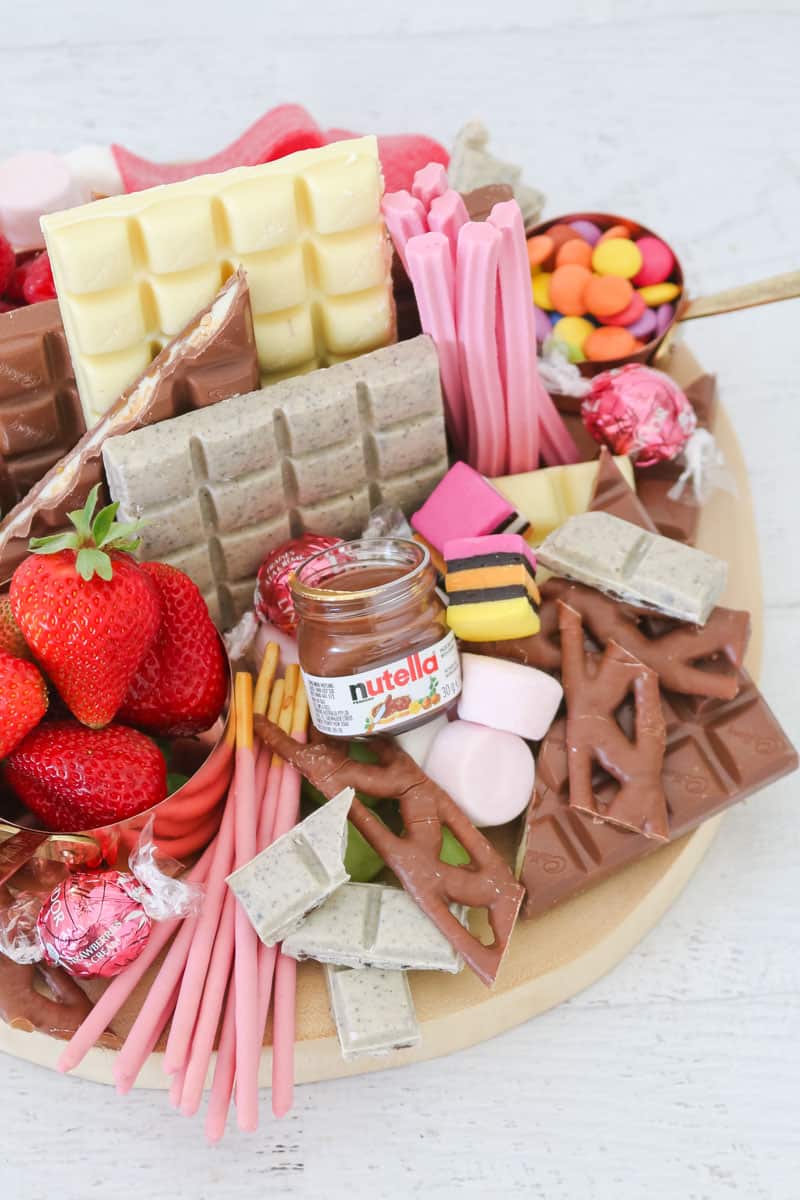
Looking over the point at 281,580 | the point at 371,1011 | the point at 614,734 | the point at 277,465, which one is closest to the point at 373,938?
the point at 371,1011

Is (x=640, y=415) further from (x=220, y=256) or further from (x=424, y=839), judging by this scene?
(x=424, y=839)

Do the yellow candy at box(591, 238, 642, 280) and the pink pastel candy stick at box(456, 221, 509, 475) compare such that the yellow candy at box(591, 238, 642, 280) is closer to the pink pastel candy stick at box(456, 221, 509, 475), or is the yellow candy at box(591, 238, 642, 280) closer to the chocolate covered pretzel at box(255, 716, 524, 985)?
the pink pastel candy stick at box(456, 221, 509, 475)

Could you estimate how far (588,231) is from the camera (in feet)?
7.25

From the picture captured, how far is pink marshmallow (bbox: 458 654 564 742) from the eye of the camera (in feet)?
5.31

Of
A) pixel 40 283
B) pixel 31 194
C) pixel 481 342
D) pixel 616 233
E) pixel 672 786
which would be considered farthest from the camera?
pixel 616 233

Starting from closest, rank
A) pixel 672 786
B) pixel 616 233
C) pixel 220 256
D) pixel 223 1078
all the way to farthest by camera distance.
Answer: pixel 223 1078 → pixel 672 786 → pixel 220 256 → pixel 616 233

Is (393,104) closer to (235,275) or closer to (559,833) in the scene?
(235,275)

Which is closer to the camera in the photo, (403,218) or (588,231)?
(403,218)

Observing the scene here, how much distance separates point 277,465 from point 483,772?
1.64 ft

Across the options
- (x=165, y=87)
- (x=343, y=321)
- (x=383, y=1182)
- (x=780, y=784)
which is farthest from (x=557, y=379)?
(x=165, y=87)

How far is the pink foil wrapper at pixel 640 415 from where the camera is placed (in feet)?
6.32

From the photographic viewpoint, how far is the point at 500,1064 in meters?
1.54

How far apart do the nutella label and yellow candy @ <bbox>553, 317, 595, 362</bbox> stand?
684mm

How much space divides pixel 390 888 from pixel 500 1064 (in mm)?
242
